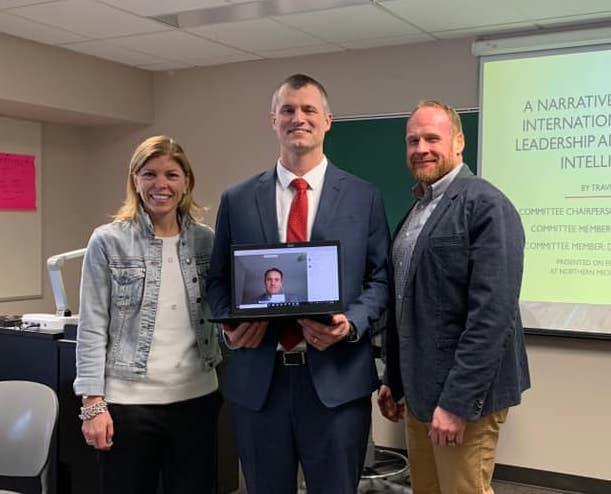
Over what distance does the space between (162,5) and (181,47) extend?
882 mm

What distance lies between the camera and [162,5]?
11.2 feet

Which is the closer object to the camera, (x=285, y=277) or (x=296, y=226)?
(x=285, y=277)

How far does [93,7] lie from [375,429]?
110 inches

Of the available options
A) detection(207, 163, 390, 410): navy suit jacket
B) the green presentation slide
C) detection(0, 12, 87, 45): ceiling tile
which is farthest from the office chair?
the green presentation slide

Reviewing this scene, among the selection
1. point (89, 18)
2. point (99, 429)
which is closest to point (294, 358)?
point (99, 429)

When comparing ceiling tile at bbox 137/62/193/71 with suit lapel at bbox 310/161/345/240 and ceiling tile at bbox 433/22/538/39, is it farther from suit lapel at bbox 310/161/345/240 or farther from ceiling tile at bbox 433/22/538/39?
suit lapel at bbox 310/161/345/240

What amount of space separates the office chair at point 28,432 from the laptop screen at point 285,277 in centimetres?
92

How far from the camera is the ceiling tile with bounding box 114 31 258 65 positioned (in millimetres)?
4039

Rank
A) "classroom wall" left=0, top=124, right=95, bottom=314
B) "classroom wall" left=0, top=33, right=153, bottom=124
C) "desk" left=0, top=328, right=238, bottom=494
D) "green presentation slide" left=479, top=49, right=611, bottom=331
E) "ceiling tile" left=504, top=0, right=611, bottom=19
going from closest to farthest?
1. "desk" left=0, top=328, right=238, bottom=494
2. "ceiling tile" left=504, top=0, right=611, bottom=19
3. "green presentation slide" left=479, top=49, right=611, bottom=331
4. "classroom wall" left=0, top=33, right=153, bottom=124
5. "classroom wall" left=0, top=124, right=95, bottom=314

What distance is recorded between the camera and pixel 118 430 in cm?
195

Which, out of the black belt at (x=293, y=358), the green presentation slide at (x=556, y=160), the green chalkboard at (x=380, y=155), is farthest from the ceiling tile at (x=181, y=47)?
the black belt at (x=293, y=358)

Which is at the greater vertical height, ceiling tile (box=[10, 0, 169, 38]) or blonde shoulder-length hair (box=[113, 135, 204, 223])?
ceiling tile (box=[10, 0, 169, 38])

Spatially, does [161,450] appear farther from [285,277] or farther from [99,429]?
[285,277]

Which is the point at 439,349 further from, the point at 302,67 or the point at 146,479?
the point at 302,67
